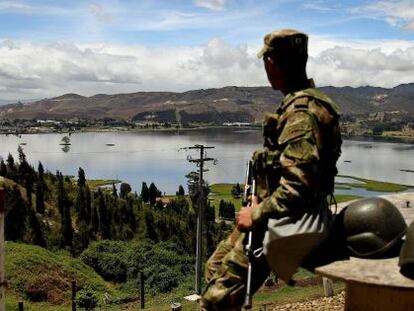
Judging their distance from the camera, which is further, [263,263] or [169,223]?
[169,223]

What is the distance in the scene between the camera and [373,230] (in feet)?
14.2

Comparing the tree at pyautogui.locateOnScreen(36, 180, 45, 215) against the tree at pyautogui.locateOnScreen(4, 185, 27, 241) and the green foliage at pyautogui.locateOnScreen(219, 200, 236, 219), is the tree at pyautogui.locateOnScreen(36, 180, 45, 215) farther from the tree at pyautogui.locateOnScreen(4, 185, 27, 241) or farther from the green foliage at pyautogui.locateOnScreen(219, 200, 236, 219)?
the green foliage at pyautogui.locateOnScreen(219, 200, 236, 219)

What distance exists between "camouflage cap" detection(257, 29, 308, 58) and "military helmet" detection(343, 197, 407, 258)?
1336 millimetres

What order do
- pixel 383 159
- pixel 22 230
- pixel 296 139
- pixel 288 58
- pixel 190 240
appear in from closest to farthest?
pixel 296 139, pixel 288 58, pixel 22 230, pixel 190 240, pixel 383 159

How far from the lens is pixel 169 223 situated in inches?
2296

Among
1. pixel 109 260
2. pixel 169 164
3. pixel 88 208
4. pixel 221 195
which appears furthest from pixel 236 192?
pixel 109 260

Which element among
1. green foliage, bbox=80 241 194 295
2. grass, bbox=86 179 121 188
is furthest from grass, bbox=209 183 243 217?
green foliage, bbox=80 241 194 295

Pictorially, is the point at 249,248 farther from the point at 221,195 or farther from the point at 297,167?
the point at 221,195

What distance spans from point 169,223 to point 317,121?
5487 centimetres

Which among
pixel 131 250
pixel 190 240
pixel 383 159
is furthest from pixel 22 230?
pixel 383 159

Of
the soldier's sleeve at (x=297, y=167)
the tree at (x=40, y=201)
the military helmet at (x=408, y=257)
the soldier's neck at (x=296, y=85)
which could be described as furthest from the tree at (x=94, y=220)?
the military helmet at (x=408, y=257)

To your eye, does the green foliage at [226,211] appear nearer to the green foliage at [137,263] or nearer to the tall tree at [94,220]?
the tall tree at [94,220]

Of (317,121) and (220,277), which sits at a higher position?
(317,121)

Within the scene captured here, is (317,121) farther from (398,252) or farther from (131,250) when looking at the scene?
(131,250)
